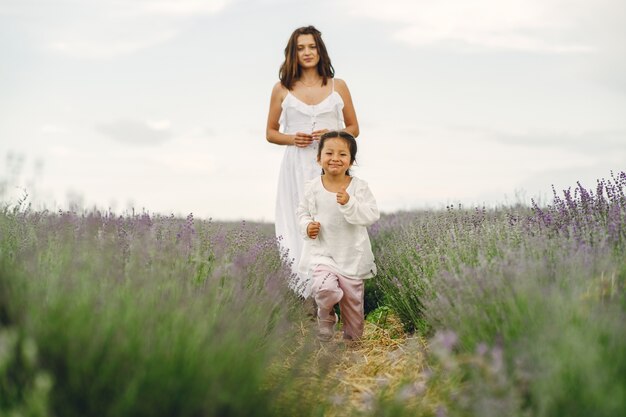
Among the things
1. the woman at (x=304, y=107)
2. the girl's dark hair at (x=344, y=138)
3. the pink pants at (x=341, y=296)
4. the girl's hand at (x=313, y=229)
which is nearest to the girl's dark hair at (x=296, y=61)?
the woman at (x=304, y=107)

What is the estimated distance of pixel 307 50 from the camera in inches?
224

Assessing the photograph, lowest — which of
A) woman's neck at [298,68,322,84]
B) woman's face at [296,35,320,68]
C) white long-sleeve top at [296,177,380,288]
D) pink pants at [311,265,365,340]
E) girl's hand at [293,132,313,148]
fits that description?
pink pants at [311,265,365,340]

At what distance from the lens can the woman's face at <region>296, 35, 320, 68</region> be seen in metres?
5.70

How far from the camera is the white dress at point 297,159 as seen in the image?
226 inches

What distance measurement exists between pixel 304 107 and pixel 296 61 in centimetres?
41

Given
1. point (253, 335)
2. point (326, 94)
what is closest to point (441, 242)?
point (326, 94)

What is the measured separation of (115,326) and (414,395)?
1389 millimetres

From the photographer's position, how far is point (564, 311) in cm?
275

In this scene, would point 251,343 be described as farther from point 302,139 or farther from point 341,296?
point 302,139

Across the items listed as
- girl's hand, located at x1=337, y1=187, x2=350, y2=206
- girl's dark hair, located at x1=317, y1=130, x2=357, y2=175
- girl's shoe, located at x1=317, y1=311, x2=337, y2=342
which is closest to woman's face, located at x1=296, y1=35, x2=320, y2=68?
girl's dark hair, located at x1=317, y1=130, x2=357, y2=175

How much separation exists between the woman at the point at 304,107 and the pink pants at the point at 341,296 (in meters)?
0.79

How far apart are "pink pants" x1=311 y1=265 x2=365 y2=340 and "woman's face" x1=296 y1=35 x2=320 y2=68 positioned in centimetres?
194

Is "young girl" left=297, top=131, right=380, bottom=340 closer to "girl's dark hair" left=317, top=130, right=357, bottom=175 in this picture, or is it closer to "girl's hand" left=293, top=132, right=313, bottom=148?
"girl's dark hair" left=317, top=130, right=357, bottom=175

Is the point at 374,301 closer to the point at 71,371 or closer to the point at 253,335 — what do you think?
the point at 253,335
